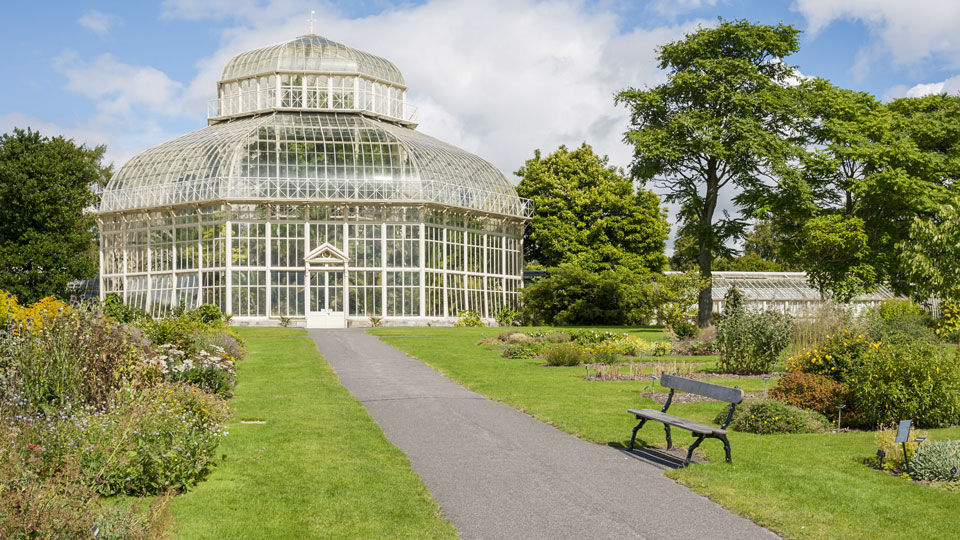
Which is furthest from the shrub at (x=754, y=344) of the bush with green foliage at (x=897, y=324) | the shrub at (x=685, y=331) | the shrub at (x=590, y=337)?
the shrub at (x=685, y=331)

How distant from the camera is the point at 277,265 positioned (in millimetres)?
40125

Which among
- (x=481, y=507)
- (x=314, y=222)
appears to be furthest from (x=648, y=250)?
(x=481, y=507)

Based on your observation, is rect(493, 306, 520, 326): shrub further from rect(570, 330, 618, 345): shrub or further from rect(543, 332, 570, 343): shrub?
rect(570, 330, 618, 345): shrub

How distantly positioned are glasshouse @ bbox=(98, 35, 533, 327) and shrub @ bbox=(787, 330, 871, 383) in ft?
88.0

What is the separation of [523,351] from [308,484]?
15.7m

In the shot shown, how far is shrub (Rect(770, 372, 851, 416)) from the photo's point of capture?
43.8 ft

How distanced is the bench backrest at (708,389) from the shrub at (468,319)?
30.2 meters

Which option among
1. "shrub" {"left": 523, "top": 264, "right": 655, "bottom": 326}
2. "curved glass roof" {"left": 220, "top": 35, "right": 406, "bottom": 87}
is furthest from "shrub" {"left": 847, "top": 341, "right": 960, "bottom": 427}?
"curved glass roof" {"left": 220, "top": 35, "right": 406, "bottom": 87}

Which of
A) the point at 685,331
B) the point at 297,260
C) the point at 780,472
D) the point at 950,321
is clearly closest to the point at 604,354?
the point at 685,331

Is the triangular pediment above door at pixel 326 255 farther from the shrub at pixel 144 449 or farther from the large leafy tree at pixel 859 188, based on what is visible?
the shrub at pixel 144 449

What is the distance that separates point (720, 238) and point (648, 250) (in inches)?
461

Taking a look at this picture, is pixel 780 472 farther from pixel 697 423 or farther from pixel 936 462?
pixel 936 462

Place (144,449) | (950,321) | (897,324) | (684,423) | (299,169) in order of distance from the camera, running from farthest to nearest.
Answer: (299,169) → (950,321) → (897,324) → (684,423) → (144,449)

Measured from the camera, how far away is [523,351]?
79.5ft
